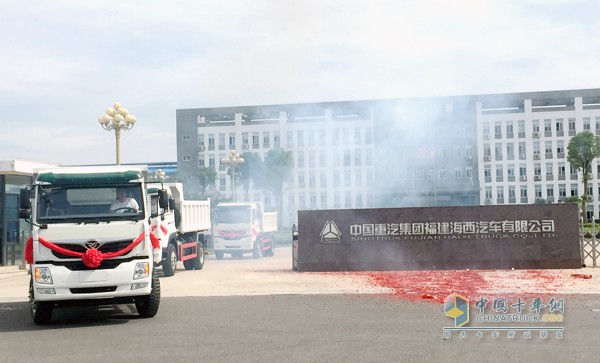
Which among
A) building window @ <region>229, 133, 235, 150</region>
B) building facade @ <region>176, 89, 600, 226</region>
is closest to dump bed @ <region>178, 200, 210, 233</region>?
building facade @ <region>176, 89, 600, 226</region>

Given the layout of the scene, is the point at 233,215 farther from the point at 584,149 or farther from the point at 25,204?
the point at 584,149

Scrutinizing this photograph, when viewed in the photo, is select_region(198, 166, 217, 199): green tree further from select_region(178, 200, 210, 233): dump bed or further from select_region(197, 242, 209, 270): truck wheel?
select_region(197, 242, 209, 270): truck wheel

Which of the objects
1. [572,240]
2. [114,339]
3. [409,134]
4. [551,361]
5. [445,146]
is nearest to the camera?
[551,361]

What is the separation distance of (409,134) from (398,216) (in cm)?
3658

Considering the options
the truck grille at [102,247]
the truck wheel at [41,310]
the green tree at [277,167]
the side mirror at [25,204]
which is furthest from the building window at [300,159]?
the truck grille at [102,247]

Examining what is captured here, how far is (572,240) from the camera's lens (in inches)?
808

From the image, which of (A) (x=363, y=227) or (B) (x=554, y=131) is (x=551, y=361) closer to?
(A) (x=363, y=227)

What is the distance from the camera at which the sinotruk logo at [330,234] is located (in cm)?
2108

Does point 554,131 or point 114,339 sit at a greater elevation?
point 554,131

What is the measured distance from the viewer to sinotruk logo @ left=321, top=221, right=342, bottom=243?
69.2ft

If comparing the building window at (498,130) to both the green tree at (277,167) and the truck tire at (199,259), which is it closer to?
the green tree at (277,167)

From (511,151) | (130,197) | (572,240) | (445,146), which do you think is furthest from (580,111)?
(130,197)

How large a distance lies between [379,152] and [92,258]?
63.8m

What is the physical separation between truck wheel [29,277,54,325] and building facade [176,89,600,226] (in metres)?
62.6
